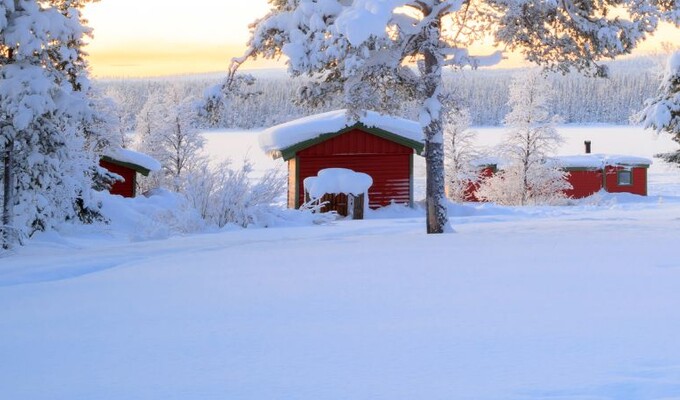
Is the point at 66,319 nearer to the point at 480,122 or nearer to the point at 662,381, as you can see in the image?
the point at 662,381

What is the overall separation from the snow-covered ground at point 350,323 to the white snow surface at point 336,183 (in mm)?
13593

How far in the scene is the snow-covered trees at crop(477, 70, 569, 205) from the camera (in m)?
41.3

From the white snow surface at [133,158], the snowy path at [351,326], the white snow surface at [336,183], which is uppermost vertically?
the white snow surface at [133,158]

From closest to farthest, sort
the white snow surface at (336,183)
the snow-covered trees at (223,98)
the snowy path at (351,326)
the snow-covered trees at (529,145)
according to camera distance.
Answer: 1. the snowy path at (351,326)
2. the snow-covered trees at (223,98)
3. the white snow surface at (336,183)
4. the snow-covered trees at (529,145)

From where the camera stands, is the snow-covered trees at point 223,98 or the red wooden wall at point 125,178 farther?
the red wooden wall at point 125,178

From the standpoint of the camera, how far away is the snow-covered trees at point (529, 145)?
41.3 m

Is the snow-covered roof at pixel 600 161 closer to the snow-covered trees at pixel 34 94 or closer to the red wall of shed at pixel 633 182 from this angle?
the red wall of shed at pixel 633 182

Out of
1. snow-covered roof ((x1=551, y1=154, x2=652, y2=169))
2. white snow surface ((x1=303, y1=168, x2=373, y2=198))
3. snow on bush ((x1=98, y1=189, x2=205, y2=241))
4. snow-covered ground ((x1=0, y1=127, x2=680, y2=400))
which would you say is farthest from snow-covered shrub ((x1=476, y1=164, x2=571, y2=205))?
snow-covered ground ((x1=0, y1=127, x2=680, y2=400))

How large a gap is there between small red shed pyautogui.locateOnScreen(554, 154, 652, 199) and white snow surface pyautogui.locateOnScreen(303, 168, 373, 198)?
2540cm

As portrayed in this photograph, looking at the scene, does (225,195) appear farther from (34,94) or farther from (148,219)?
(34,94)

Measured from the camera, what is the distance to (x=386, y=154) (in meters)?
28.6

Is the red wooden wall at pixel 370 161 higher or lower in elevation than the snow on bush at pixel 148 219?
higher

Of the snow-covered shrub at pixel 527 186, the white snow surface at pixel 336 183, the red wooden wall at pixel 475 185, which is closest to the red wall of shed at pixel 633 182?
the snow-covered shrub at pixel 527 186

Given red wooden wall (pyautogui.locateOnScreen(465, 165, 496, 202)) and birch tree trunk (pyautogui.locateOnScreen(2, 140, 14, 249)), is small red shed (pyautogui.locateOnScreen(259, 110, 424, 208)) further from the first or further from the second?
red wooden wall (pyautogui.locateOnScreen(465, 165, 496, 202))
